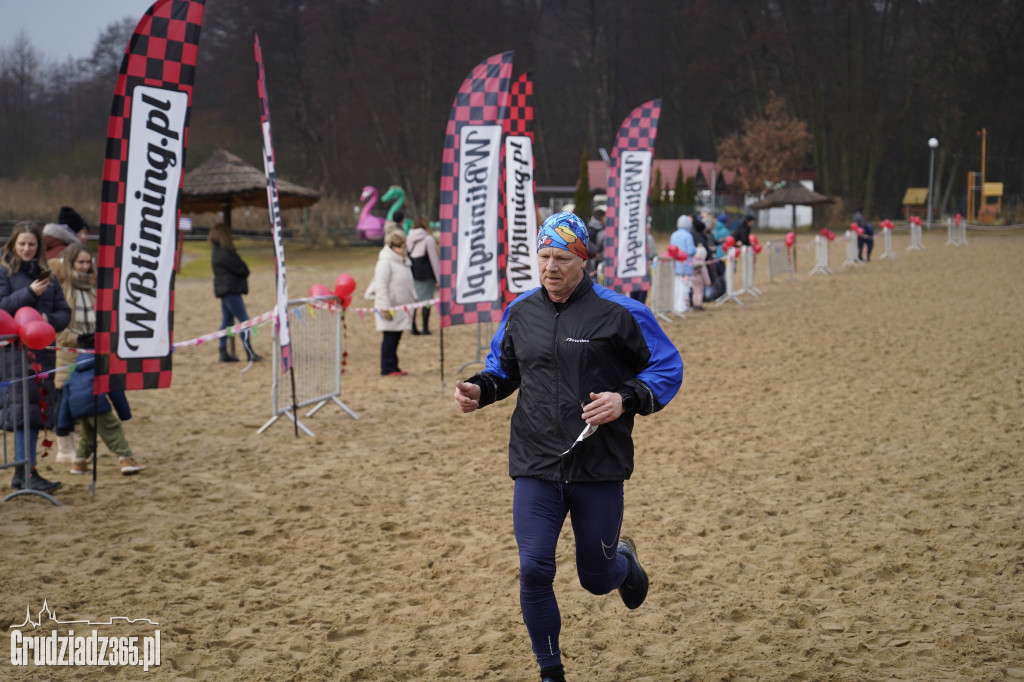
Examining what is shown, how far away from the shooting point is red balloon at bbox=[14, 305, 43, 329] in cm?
655

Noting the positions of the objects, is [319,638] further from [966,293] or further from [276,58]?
[276,58]

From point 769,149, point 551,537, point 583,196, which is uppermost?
point 769,149

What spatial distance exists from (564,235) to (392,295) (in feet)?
26.8

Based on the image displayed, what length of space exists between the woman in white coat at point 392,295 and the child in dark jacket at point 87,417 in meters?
4.42

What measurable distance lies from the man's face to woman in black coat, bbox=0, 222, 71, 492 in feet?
14.8

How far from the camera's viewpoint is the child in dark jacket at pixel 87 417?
23.8ft

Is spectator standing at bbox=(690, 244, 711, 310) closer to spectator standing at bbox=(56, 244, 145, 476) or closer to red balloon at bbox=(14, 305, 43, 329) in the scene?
spectator standing at bbox=(56, 244, 145, 476)

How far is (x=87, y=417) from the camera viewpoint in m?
7.32

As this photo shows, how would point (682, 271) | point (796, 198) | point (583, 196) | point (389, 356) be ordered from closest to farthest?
point (389, 356) → point (682, 271) → point (796, 198) → point (583, 196)

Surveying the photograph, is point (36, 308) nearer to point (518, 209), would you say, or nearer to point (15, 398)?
point (15, 398)

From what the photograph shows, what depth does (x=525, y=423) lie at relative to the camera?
3961 millimetres

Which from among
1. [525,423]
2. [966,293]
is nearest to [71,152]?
[966,293]

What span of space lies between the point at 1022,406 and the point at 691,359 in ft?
14.8

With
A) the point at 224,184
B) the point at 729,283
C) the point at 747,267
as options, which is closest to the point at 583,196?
the point at 747,267
